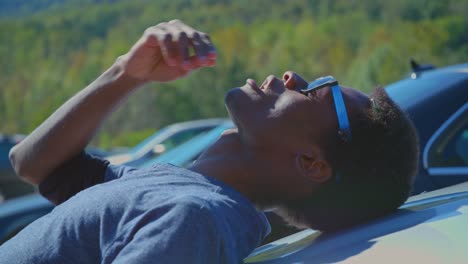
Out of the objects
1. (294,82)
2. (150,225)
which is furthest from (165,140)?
(150,225)

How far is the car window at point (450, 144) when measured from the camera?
3.50m

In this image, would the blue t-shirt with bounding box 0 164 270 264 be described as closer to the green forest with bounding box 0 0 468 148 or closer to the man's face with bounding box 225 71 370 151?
the man's face with bounding box 225 71 370 151

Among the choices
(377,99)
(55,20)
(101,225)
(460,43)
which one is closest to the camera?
(101,225)

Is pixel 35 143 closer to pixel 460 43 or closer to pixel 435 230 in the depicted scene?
pixel 435 230

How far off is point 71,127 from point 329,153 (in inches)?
→ 35.3

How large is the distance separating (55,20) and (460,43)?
208ft

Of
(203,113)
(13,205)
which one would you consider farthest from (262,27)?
(13,205)

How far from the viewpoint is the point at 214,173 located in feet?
7.27

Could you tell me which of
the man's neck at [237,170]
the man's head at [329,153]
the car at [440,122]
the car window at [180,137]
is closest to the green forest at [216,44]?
the car window at [180,137]

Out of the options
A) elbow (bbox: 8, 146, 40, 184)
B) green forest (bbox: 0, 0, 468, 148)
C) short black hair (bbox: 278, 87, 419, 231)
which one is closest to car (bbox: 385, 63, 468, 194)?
short black hair (bbox: 278, 87, 419, 231)

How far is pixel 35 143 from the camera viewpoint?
2584 millimetres

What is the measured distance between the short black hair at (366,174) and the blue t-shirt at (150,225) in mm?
241

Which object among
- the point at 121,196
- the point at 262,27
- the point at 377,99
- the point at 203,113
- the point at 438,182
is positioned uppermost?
the point at 377,99

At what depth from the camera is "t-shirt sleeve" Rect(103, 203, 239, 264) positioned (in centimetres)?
161
